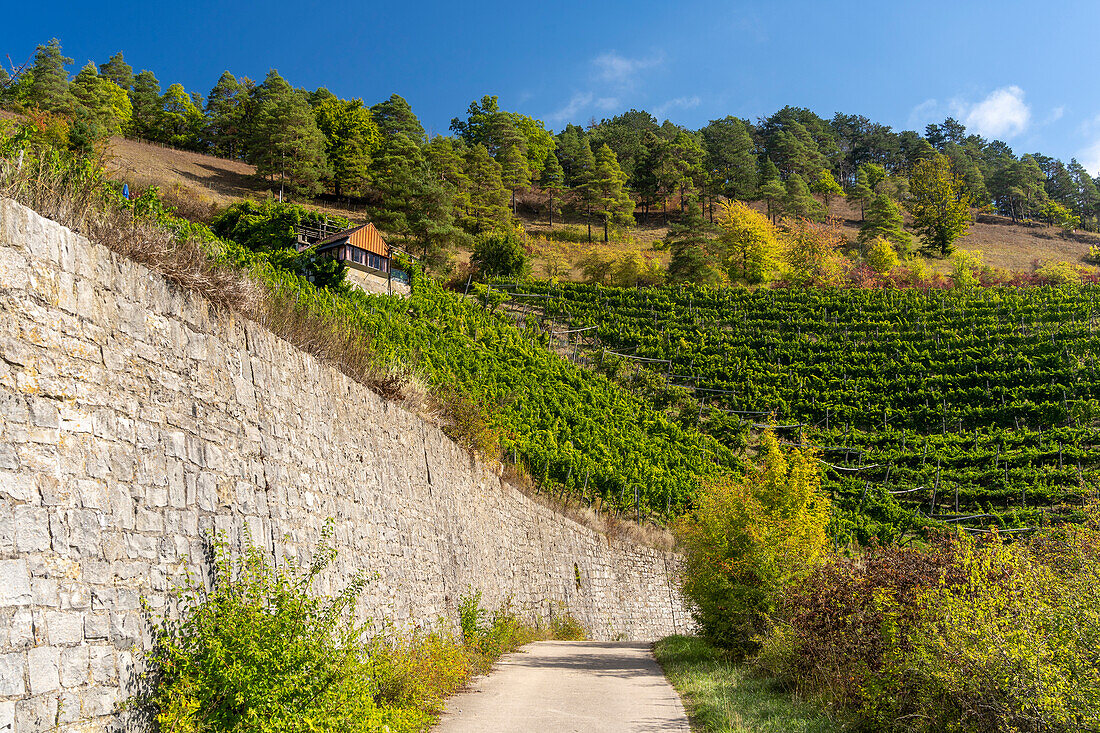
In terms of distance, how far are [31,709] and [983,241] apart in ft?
296

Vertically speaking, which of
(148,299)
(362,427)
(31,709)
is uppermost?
(148,299)

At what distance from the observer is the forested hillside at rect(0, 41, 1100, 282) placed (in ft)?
166

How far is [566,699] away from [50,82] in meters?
58.4

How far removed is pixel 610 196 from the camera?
67062mm

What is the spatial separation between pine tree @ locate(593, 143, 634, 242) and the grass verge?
58.1 metres

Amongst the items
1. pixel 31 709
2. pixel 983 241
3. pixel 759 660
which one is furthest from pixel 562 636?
pixel 983 241

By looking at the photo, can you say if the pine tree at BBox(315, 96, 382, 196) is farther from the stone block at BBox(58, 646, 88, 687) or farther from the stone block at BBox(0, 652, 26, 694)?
the stone block at BBox(0, 652, 26, 694)

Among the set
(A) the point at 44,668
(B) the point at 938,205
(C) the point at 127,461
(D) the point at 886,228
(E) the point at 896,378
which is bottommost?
(A) the point at 44,668

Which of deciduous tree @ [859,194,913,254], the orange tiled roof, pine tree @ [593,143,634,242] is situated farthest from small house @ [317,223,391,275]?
deciduous tree @ [859,194,913,254]

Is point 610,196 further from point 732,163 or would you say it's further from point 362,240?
point 362,240

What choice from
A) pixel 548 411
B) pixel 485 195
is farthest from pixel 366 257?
pixel 485 195

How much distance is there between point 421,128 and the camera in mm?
69750

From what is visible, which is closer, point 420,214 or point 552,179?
point 420,214

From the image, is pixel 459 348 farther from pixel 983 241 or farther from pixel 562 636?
pixel 983 241
